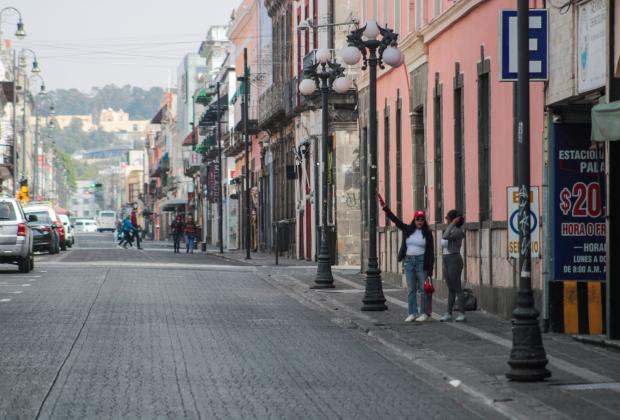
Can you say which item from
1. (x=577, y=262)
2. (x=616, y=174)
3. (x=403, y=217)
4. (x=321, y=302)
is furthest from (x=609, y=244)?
(x=403, y=217)

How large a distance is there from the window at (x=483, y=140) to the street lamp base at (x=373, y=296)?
75.2 inches

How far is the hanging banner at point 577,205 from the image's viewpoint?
755 inches

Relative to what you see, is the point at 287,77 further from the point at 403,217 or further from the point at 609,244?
the point at 609,244

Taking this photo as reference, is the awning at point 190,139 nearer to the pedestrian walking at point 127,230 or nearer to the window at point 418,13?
the pedestrian walking at point 127,230

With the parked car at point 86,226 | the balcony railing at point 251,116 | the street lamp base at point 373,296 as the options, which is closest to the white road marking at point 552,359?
the street lamp base at point 373,296

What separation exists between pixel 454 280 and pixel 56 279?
1372 centimetres

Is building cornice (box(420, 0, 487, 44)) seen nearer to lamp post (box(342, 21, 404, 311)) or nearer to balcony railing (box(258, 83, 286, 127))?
lamp post (box(342, 21, 404, 311))

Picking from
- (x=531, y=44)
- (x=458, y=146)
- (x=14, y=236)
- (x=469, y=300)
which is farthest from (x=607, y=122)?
(x=14, y=236)

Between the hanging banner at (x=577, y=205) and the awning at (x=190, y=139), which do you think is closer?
the hanging banner at (x=577, y=205)

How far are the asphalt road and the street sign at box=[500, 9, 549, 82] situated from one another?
3.51m

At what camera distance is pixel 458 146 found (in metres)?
25.8

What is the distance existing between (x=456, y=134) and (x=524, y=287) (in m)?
12.3

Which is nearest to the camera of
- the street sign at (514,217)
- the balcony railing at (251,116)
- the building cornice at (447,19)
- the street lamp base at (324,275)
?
the street sign at (514,217)

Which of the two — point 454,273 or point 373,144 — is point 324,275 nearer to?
point 373,144
